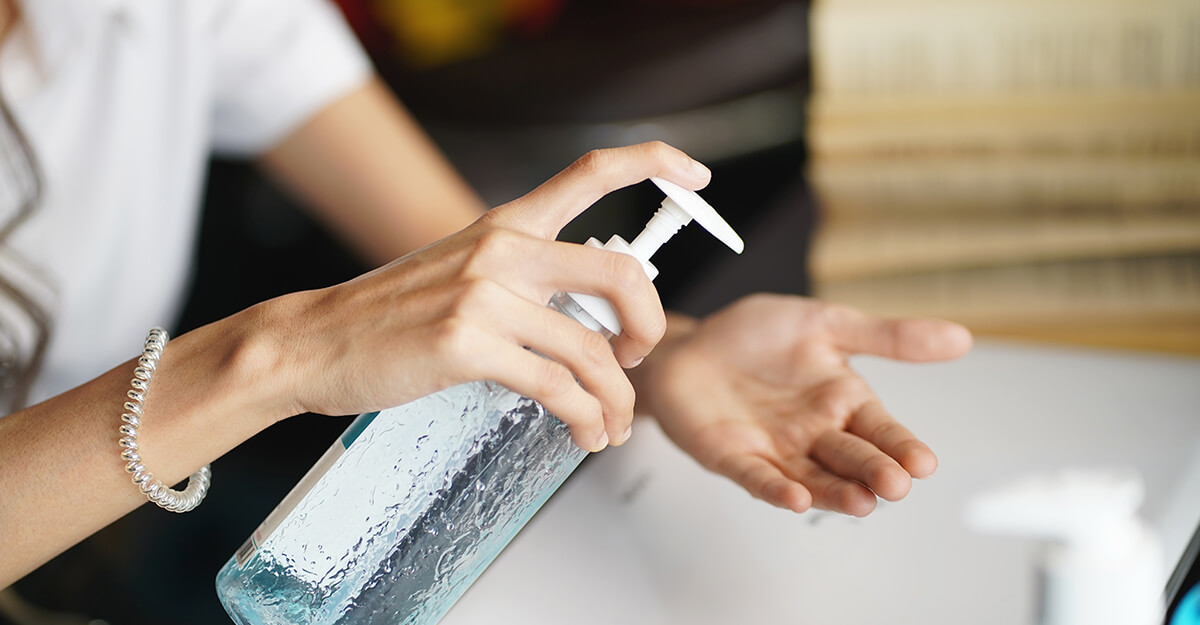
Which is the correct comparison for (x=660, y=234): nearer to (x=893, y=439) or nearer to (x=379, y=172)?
(x=893, y=439)

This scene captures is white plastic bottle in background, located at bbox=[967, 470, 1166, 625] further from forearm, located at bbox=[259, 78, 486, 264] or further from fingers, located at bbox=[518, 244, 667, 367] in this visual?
forearm, located at bbox=[259, 78, 486, 264]

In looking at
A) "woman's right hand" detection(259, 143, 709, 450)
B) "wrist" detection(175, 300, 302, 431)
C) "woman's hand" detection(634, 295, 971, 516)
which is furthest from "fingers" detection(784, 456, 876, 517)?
"wrist" detection(175, 300, 302, 431)

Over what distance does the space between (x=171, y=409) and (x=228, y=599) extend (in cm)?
9

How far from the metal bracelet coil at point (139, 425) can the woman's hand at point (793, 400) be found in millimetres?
266

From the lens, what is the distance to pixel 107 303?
762mm

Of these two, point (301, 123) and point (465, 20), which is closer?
point (301, 123)

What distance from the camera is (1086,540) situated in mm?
435

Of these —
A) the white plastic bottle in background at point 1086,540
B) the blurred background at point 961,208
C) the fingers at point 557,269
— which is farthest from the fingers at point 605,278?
the blurred background at point 961,208

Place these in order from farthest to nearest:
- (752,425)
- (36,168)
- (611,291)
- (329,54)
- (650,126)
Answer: (650,126) → (329,54) → (36,168) → (752,425) → (611,291)

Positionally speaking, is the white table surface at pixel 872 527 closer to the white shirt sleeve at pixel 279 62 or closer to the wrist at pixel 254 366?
the wrist at pixel 254 366

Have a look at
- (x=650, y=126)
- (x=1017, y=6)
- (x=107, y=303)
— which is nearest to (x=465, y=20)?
(x=650, y=126)

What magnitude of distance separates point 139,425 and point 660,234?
0.75ft

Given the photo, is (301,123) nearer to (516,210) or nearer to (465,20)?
(516,210)

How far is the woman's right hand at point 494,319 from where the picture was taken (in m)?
0.35
